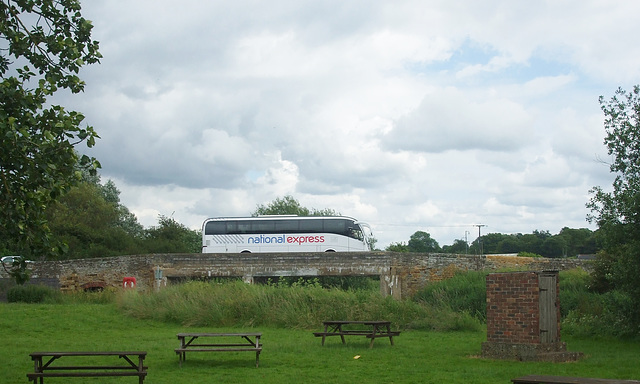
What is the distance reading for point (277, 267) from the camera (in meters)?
32.9

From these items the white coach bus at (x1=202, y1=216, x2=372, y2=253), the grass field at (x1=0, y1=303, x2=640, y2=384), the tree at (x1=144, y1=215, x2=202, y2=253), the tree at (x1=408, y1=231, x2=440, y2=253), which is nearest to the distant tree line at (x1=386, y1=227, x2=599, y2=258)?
the tree at (x1=408, y1=231, x2=440, y2=253)

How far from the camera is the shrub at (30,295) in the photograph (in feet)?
98.2

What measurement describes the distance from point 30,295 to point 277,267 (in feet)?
35.1

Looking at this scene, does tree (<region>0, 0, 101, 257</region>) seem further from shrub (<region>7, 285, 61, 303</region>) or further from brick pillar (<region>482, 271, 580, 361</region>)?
shrub (<region>7, 285, 61, 303</region>)

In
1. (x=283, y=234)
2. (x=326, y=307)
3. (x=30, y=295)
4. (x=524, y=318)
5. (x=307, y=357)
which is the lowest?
(x=307, y=357)

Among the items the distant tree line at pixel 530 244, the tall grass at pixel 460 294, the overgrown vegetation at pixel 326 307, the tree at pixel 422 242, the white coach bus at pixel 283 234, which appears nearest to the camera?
the overgrown vegetation at pixel 326 307

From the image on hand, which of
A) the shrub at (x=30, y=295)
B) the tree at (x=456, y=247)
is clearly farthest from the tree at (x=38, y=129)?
the tree at (x=456, y=247)

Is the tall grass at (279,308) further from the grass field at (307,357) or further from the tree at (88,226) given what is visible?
the tree at (88,226)

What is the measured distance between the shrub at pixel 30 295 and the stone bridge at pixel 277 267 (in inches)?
122

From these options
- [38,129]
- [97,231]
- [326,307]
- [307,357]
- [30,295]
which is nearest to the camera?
[38,129]

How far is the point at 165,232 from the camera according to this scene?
178ft

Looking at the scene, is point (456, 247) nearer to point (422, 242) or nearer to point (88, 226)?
point (422, 242)

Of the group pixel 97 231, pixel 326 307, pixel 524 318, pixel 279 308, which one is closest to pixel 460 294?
pixel 326 307

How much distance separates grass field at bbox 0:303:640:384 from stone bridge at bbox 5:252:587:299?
1056cm
